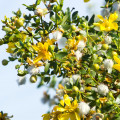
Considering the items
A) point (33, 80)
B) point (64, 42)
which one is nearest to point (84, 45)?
point (64, 42)

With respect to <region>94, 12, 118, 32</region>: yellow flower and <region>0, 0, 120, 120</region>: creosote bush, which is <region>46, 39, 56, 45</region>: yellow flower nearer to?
<region>0, 0, 120, 120</region>: creosote bush

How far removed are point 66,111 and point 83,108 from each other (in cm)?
12

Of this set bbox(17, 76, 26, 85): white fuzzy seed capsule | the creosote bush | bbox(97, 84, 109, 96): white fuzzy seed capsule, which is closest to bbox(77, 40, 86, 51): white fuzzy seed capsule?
the creosote bush

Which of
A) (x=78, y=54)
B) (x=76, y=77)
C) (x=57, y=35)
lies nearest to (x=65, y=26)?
(x=57, y=35)

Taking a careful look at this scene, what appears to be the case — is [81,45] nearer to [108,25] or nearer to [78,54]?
[78,54]

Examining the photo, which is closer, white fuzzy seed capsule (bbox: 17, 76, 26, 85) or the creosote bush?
the creosote bush

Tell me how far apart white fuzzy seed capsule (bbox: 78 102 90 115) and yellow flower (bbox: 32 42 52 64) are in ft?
0.91

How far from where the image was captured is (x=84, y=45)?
1654 mm

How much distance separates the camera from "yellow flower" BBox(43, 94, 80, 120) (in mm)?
1559

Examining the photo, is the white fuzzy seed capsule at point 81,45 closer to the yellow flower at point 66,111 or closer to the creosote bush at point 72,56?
the creosote bush at point 72,56

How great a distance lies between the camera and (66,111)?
1591mm

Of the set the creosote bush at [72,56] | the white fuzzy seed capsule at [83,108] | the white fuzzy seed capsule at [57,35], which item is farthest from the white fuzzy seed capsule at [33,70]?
the white fuzzy seed capsule at [83,108]

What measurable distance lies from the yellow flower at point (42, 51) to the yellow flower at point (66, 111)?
22 cm

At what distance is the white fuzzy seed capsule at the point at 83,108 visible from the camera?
4.90ft
